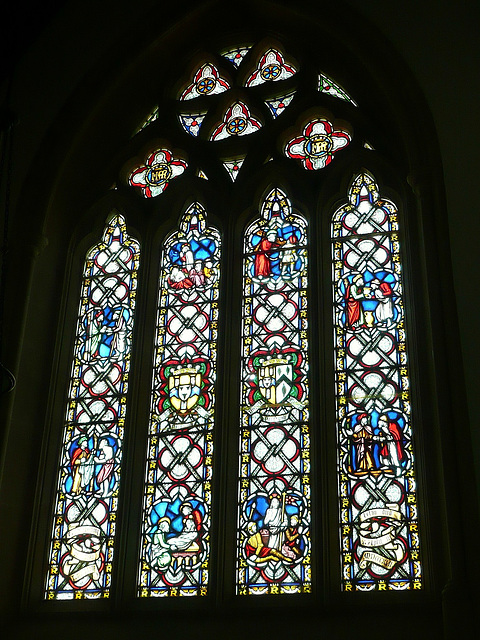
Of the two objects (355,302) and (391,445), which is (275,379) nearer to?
(355,302)

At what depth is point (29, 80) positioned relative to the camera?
7496 millimetres

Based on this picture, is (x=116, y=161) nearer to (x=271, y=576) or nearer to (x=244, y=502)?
(x=244, y=502)

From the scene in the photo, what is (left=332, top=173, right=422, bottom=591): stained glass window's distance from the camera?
17.6ft

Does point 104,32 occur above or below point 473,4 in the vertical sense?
above

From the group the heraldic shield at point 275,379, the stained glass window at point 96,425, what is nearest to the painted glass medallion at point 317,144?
the stained glass window at point 96,425

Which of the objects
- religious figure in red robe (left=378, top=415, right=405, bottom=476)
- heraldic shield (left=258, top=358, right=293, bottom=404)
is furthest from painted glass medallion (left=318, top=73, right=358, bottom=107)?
religious figure in red robe (left=378, top=415, right=405, bottom=476)

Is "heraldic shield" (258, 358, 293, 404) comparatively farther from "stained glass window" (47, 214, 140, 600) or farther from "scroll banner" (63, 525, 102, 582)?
"scroll banner" (63, 525, 102, 582)

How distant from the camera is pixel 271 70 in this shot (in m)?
7.46

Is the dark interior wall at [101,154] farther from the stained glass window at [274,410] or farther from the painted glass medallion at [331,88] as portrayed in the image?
the painted glass medallion at [331,88]

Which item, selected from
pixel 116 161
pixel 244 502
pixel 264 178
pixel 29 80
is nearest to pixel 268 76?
pixel 264 178

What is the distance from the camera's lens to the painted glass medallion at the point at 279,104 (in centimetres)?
728

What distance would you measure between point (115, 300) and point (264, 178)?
1.56m

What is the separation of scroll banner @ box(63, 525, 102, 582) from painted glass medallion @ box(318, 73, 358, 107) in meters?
3.93

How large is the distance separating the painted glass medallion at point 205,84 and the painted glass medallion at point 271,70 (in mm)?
254
